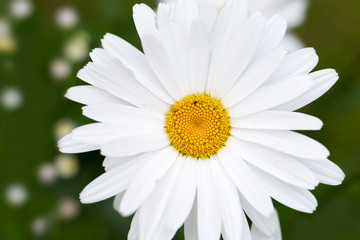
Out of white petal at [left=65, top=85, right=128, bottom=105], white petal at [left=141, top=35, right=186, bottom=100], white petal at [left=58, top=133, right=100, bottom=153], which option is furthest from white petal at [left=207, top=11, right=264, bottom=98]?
white petal at [left=58, top=133, right=100, bottom=153]

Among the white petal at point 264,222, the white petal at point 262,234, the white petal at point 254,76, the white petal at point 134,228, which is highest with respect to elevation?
the white petal at point 254,76

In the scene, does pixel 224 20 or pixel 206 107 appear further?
pixel 206 107

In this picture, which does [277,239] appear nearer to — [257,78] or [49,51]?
[257,78]

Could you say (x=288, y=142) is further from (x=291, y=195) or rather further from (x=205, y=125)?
(x=205, y=125)

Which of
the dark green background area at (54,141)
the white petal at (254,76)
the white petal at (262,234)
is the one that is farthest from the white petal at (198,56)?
the dark green background area at (54,141)

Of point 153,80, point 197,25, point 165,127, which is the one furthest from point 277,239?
point 197,25

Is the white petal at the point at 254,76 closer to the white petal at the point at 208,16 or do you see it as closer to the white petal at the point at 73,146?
the white petal at the point at 208,16
